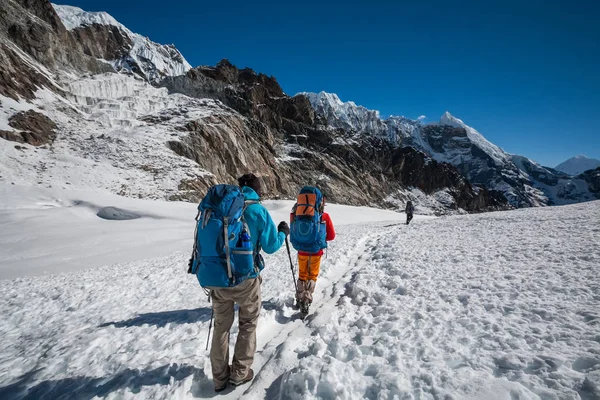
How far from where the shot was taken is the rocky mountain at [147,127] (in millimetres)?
34531

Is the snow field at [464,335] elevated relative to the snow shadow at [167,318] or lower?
elevated

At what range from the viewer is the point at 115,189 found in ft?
101

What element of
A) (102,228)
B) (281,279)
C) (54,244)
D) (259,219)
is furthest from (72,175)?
(259,219)

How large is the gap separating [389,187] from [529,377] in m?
128

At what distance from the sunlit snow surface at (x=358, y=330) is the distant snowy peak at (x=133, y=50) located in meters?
115

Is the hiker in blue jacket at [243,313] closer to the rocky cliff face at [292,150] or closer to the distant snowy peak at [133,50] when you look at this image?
the rocky cliff face at [292,150]

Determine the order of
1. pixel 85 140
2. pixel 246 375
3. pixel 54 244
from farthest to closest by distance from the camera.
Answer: pixel 85 140, pixel 54 244, pixel 246 375

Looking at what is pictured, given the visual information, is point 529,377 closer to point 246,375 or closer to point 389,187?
point 246,375

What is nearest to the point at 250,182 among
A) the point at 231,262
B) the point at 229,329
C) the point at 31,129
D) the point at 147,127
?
the point at 231,262

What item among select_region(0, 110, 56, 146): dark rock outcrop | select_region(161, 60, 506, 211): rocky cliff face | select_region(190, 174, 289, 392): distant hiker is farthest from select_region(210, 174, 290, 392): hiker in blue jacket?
select_region(161, 60, 506, 211): rocky cliff face

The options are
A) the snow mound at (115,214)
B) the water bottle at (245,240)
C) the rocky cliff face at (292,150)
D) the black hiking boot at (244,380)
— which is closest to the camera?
the water bottle at (245,240)

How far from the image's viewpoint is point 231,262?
311 centimetres

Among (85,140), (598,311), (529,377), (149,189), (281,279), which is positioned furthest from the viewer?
(85,140)

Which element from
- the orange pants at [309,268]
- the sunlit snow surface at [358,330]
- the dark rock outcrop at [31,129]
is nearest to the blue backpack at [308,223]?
the orange pants at [309,268]
